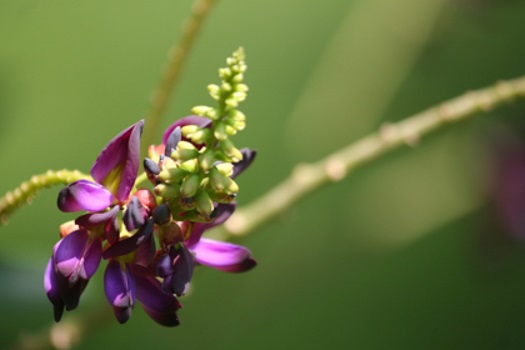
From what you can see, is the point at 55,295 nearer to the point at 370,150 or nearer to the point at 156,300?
the point at 156,300

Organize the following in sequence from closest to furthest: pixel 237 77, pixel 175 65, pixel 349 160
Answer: pixel 237 77
pixel 175 65
pixel 349 160

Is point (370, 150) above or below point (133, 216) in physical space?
above

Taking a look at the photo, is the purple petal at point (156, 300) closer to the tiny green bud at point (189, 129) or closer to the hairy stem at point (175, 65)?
the tiny green bud at point (189, 129)

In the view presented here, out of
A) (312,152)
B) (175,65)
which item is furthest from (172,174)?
(312,152)

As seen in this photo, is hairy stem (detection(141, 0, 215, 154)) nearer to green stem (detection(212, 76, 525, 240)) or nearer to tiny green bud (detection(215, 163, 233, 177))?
green stem (detection(212, 76, 525, 240))

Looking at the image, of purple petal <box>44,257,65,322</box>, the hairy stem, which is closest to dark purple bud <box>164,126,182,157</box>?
purple petal <box>44,257,65,322</box>

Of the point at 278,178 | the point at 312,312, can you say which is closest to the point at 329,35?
the point at 278,178
